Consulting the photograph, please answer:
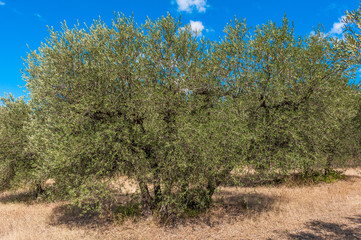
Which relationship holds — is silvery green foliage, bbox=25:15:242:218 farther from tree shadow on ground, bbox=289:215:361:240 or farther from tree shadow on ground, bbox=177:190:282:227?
tree shadow on ground, bbox=289:215:361:240

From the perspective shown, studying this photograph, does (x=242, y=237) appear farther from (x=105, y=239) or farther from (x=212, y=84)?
(x=212, y=84)

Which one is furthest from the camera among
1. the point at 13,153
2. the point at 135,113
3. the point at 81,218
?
the point at 13,153

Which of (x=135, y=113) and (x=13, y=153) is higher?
(x=135, y=113)

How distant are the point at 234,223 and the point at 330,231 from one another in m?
5.55

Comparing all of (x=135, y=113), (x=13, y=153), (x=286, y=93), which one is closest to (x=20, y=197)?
(x=13, y=153)

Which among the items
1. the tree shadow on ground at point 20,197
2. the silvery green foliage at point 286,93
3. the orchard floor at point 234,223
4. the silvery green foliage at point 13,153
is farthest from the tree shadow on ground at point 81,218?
the silvery green foliage at point 286,93

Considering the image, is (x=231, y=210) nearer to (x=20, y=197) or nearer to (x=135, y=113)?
(x=135, y=113)

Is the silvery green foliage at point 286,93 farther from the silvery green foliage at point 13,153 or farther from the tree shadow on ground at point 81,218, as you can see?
the silvery green foliage at point 13,153

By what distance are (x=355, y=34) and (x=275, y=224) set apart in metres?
11.7

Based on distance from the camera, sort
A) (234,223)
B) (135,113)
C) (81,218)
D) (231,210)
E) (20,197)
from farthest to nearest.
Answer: (20,197), (231,210), (81,218), (234,223), (135,113)

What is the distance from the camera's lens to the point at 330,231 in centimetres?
1263

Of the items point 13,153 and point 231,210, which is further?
point 13,153

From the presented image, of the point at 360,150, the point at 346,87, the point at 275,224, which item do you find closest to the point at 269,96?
the point at 346,87

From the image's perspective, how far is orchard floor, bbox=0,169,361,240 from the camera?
42.4ft
